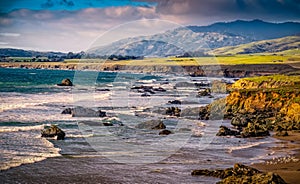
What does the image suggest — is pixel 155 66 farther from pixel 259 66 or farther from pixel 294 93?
pixel 294 93

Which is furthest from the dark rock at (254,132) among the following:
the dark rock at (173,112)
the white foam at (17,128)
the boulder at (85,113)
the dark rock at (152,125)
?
the white foam at (17,128)

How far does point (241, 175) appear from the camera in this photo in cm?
1877

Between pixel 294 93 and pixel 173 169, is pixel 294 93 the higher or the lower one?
the higher one

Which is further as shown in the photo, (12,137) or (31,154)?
(12,137)

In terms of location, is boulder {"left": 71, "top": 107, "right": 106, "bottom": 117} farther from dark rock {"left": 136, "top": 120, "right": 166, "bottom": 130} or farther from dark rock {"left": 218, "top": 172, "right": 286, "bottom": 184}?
dark rock {"left": 218, "top": 172, "right": 286, "bottom": 184}

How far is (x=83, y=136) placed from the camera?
1272 inches

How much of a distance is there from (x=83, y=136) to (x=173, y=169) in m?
11.9

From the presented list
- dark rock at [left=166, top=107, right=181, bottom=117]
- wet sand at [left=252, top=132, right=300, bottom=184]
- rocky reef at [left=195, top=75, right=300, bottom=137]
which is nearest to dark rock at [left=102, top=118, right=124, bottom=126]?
dark rock at [left=166, top=107, right=181, bottom=117]

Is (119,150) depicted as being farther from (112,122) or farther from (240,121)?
(240,121)

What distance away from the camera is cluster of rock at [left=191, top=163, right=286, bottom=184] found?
16.6 metres

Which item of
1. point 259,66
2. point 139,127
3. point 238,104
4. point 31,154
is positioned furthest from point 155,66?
point 31,154

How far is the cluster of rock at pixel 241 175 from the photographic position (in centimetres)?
1656

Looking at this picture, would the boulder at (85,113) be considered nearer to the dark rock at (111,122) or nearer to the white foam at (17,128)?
the dark rock at (111,122)

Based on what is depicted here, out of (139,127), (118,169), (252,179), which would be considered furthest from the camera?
(139,127)
